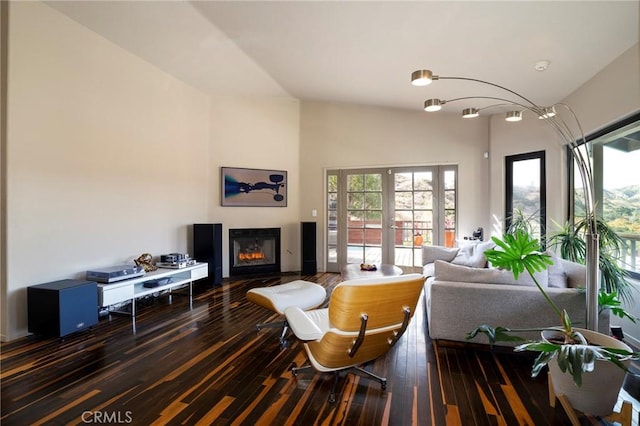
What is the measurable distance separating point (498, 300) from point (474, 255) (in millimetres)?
1540

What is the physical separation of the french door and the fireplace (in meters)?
1.05

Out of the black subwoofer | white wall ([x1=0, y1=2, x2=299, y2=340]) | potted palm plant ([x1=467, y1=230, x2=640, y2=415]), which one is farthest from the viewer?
the black subwoofer

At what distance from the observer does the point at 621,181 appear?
3.25m

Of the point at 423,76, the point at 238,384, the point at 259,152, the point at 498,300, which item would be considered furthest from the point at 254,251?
the point at 423,76

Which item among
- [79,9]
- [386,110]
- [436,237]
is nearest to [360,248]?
[436,237]

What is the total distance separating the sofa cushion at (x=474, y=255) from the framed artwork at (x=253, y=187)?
3273mm

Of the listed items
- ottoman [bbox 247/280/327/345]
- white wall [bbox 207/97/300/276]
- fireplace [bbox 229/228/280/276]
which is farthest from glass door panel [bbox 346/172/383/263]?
ottoman [bbox 247/280/327/345]

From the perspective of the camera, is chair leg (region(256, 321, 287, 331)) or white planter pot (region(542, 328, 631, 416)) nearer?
white planter pot (region(542, 328, 631, 416))

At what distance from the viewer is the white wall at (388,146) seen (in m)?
5.45

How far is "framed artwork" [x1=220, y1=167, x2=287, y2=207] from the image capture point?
18.8ft

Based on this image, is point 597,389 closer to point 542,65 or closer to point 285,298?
point 285,298

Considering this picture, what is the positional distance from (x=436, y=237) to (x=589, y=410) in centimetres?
400

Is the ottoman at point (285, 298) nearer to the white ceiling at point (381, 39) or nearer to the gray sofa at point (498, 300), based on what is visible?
the gray sofa at point (498, 300)

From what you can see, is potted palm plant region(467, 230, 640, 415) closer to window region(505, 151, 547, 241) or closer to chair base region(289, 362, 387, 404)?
chair base region(289, 362, 387, 404)
